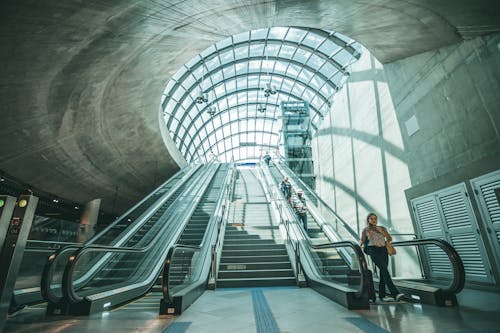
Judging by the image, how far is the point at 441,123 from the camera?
22.5 feet

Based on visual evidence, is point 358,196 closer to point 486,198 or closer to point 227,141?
point 486,198

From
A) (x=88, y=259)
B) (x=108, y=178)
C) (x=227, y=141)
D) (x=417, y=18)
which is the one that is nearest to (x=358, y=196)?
(x=417, y=18)

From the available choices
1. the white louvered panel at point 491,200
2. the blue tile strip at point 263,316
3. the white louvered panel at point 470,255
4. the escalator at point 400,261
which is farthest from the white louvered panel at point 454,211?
the blue tile strip at point 263,316

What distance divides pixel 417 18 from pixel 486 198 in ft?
13.7

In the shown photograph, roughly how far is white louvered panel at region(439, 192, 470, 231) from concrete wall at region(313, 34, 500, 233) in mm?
350

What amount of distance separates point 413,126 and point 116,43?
8.42 m

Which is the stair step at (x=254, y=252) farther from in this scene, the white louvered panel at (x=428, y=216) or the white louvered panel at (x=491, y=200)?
the white louvered panel at (x=491, y=200)

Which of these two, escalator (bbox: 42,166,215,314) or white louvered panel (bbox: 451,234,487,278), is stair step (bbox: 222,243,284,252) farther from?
white louvered panel (bbox: 451,234,487,278)

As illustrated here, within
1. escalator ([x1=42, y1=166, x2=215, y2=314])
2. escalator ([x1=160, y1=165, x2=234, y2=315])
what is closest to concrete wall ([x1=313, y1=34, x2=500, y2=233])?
escalator ([x1=160, y1=165, x2=234, y2=315])

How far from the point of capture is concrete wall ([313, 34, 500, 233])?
569 cm

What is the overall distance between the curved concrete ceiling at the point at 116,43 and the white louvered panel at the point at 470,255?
14.5 feet

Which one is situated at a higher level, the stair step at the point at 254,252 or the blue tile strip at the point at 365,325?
the stair step at the point at 254,252

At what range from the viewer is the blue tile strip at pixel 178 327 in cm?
320

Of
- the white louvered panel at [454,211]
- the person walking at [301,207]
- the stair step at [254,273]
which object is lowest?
the stair step at [254,273]
